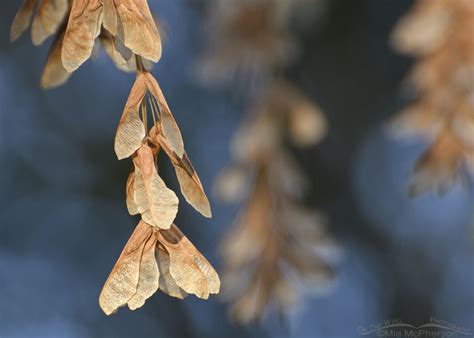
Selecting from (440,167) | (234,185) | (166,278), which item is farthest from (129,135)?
(234,185)

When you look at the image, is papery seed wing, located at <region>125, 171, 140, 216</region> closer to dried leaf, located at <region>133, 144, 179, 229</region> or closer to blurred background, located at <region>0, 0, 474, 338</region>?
dried leaf, located at <region>133, 144, 179, 229</region>

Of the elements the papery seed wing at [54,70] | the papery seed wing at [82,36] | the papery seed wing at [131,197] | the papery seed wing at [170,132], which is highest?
the papery seed wing at [54,70]

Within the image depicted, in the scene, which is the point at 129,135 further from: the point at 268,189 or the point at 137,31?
the point at 268,189

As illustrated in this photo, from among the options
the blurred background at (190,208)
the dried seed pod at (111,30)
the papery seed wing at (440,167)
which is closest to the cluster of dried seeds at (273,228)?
the papery seed wing at (440,167)

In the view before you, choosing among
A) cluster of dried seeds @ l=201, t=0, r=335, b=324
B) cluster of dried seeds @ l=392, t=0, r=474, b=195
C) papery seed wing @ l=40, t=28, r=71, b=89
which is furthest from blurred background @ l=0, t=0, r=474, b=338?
papery seed wing @ l=40, t=28, r=71, b=89

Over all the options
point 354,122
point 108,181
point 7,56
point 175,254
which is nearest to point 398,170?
point 354,122

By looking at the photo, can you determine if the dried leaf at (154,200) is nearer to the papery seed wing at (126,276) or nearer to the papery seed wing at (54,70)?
the papery seed wing at (126,276)

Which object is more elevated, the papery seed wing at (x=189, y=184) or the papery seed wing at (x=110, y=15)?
the papery seed wing at (x=110, y=15)
